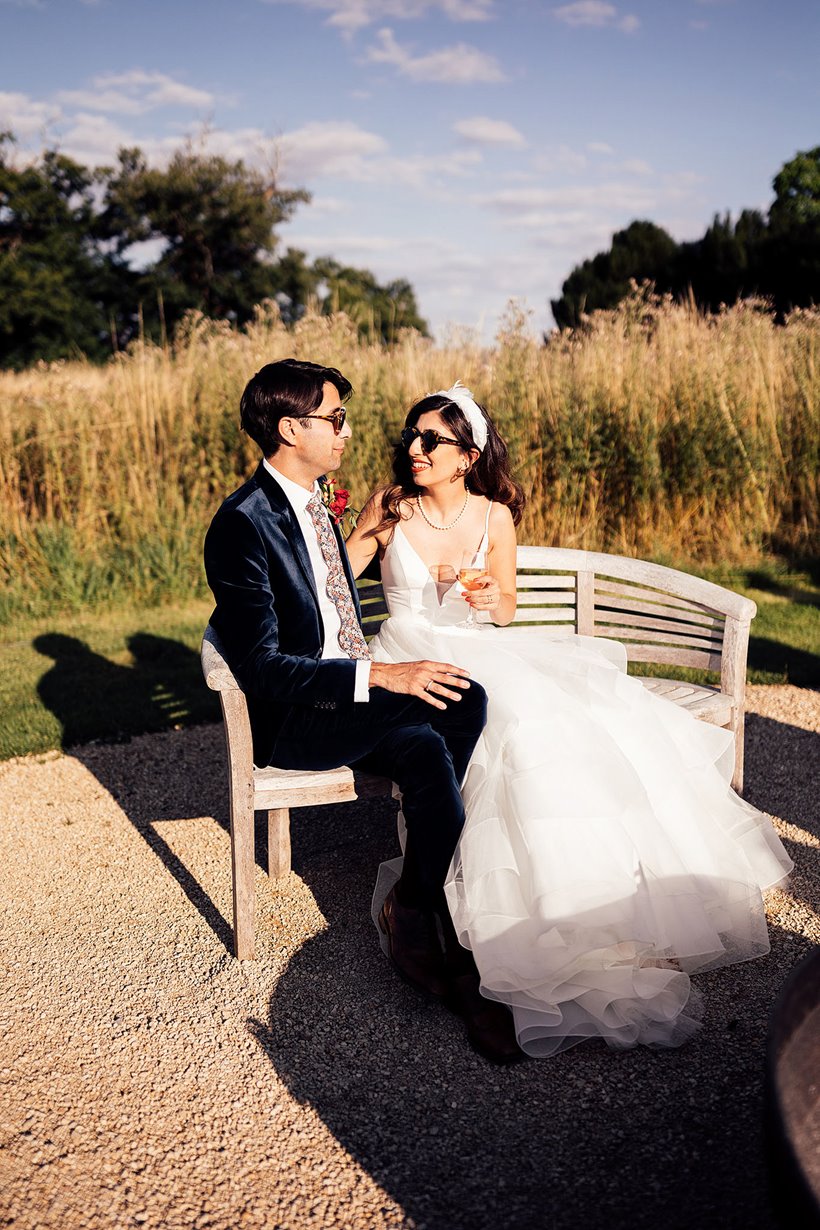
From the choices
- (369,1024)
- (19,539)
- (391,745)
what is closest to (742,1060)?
(369,1024)

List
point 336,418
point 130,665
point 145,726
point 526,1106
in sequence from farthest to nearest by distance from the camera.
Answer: point 130,665 < point 145,726 < point 336,418 < point 526,1106

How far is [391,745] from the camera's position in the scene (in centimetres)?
316

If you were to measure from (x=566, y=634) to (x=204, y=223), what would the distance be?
122ft

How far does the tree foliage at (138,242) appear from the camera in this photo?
35219mm

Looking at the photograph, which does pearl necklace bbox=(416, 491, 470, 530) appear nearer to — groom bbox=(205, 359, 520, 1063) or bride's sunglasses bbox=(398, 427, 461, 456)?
bride's sunglasses bbox=(398, 427, 461, 456)

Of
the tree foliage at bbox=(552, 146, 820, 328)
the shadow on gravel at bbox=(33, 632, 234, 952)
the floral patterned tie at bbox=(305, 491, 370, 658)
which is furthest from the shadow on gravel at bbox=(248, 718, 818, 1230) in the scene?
the tree foliage at bbox=(552, 146, 820, 328)

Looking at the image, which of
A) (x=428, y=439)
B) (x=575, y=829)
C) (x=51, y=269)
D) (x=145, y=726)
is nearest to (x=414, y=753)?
(x=575, y=829)

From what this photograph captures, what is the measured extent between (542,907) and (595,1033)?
38 cm

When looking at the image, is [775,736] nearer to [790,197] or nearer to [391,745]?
[391,745]

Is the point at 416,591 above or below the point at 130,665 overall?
above

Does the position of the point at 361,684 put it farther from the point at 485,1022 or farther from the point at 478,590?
the point at 485,1022

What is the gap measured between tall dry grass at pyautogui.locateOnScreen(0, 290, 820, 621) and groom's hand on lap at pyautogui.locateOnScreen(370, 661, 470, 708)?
18.0 feet

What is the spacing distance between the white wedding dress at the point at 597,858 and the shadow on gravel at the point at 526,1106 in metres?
0.12

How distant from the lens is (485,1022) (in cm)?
284
